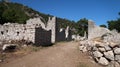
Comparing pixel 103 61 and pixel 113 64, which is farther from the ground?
pixel 103 61

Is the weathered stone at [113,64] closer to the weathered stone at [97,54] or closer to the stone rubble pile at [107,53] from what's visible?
the stone rubble pile at [107,53]

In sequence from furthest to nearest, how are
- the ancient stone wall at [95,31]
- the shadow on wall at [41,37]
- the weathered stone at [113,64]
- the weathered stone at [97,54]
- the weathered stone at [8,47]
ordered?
the ancient stone wall at [95,31], the shadow on wall at [41,37], the weathered stone at [8,47], the weathered stone at [97,54], the weathered stone at [113,64]

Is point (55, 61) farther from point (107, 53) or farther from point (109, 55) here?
point (109, 55)

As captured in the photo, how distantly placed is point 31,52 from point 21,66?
5117mm

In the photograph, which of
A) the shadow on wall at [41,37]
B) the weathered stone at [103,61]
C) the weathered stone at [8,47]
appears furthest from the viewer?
the shadow on wall at [41,37]

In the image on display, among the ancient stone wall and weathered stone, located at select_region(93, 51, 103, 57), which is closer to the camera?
weathered stone, located at select_region(93, 51, 103, 57)

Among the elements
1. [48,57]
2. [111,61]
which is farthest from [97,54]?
[48,57]

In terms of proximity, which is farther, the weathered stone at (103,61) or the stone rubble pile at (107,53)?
the weathered stone at (103,61)

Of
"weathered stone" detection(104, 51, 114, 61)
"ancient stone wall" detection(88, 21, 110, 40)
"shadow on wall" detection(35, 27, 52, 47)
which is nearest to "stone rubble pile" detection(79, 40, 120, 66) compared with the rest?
"weathered stone" detection(104, 51, 114, 61)

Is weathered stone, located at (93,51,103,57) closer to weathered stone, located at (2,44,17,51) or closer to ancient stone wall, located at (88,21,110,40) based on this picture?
ancient stone wall, located at (88,21,110,40)

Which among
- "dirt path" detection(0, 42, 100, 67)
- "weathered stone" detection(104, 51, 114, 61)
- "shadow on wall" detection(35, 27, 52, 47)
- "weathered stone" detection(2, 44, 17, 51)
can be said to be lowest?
"dirt path" detection(0, 42, 100, 67)

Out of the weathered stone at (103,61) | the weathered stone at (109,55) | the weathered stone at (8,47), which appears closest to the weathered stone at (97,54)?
the weathered stone at (103,61)

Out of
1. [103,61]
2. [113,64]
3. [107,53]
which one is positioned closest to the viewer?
[113,64]

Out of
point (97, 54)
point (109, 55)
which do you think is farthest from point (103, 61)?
point (97, 54)
